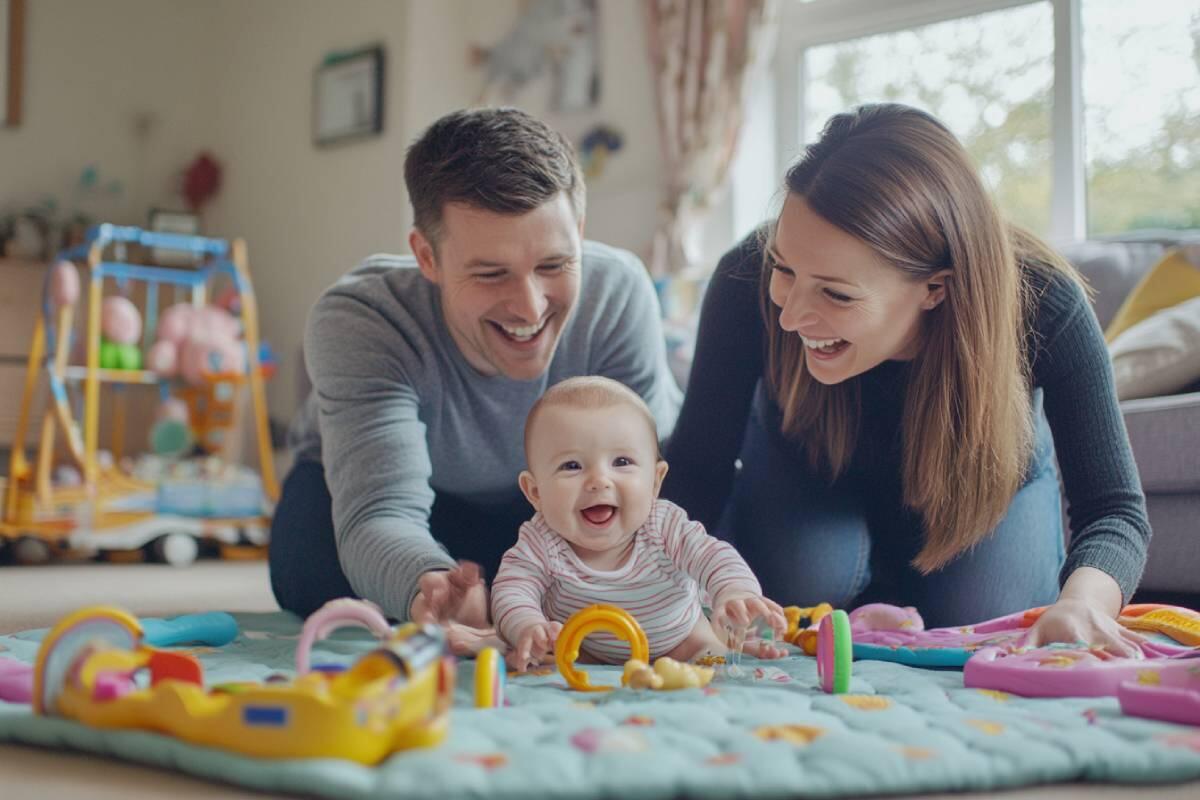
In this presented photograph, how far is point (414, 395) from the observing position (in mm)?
1652

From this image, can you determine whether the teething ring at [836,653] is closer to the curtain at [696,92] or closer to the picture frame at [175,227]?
the curtain at [696,92]

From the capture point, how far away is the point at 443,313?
1742 millimetres

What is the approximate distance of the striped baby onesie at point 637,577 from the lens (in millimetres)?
1380

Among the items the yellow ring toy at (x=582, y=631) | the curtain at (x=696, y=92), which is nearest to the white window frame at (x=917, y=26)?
the curtain at (x=696, y=92)

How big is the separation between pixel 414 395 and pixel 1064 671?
0.91 metres

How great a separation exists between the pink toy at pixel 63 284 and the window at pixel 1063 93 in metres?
2.26

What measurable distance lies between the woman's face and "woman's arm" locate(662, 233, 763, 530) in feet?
0.55

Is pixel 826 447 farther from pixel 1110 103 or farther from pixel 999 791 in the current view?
pixel 1110 103

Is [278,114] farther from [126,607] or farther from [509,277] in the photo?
[509,277]

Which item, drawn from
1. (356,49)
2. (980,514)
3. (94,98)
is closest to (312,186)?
(356,49)

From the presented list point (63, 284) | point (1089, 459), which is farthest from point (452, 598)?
point (63, 284)

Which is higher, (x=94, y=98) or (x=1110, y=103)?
(x=94, y=98)

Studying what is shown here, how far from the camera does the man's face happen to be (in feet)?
5.04

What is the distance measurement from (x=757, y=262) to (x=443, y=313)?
1.53 feet
